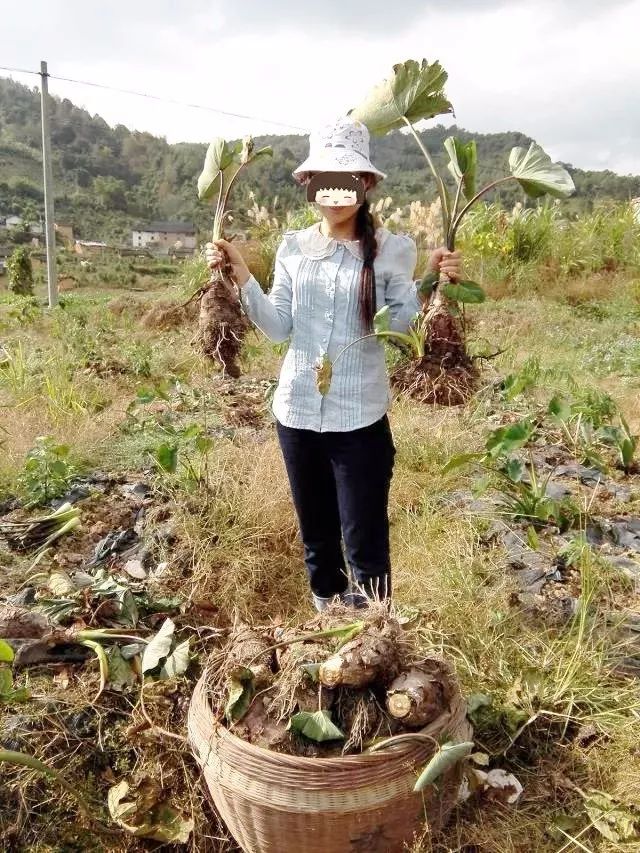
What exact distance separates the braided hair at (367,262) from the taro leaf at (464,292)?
0.20 m

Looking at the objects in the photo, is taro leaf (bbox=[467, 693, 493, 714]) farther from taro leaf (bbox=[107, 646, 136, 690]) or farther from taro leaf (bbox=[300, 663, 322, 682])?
taro leaf (bbox=[107, 646, 136, 690])

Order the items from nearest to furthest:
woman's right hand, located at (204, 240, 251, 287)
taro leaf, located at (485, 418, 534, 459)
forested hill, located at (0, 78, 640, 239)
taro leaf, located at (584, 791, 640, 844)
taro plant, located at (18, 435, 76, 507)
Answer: taro leaf, located at (584, 791, 640, 844)
woman's right hand, located at (204, 240, 251, 287)
taro leaf, located at (485, 418, 534, 459)
taro plant, located at (18, 435, 76, 507)
forested hill, located at (0, 78, 640, 239)

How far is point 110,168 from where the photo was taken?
34250mm

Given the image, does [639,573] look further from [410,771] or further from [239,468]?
[239,468]

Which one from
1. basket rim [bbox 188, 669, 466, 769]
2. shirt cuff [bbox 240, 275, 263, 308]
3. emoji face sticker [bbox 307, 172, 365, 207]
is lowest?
basket rim [bbox 188, 669, 466, 769]

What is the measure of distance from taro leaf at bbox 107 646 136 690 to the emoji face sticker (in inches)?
52.3

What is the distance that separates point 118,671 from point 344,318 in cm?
113

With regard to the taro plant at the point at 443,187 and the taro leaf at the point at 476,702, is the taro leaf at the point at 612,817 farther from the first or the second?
the taro plant at the point at 443,187

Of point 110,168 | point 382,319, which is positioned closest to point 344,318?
point 382,319

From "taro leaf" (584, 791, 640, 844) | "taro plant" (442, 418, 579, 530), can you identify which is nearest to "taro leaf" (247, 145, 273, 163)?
"taro plant" (442, 418, 579, 530)

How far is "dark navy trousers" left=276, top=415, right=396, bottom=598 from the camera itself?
67.6 inches

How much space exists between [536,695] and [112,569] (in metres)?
1.43

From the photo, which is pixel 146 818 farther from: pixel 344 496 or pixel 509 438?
pixel 509 438

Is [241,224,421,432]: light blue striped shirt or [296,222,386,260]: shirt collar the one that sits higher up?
[296,222,386,260]: shirt collar
